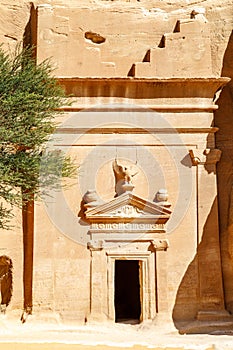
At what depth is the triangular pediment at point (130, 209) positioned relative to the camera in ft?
49.8

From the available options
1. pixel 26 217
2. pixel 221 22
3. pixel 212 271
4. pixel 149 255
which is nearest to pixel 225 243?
pixel 212 271

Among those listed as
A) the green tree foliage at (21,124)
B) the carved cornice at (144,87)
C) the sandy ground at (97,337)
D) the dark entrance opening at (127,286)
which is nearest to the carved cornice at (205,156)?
the carved cornice at (144,87)

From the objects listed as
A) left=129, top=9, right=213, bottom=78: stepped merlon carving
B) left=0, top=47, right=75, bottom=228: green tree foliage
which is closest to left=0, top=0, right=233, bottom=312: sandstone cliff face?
→ left=129, top=9, right=213, bottom=78: stepped merlon carving

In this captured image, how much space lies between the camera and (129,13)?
17.2 metres

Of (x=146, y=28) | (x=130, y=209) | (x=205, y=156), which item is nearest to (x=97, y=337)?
(x=130, y=209)

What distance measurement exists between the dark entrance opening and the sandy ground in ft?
13.5

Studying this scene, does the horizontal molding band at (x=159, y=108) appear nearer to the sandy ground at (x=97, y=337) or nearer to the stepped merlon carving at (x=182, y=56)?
the stepped merlon carving at (x=182, y=56)

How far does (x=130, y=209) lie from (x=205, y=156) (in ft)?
7.93

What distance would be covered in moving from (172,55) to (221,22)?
1904 mm

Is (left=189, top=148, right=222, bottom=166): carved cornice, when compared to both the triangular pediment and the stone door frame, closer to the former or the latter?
the triangular pediment

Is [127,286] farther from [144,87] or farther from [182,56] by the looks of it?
[182,56]

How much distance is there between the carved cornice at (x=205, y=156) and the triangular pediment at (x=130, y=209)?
1.54 meters

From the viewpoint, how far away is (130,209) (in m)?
15.3

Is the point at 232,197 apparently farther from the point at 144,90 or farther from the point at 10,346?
the point at 10,346
